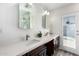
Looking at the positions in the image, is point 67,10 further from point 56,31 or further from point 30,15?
point 30,15

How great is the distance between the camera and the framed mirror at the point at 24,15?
1.36 metres

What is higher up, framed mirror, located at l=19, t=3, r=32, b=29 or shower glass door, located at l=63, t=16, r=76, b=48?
framed mirror, located at l=19, t=3, r=32, b=29

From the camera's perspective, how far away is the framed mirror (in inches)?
53.4

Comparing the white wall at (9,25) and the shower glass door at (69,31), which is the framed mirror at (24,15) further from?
the shower glass door at (69,31)

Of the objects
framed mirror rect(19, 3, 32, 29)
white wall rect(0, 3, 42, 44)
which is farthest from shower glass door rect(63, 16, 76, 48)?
white wall rect(0, 3, 42, 44)

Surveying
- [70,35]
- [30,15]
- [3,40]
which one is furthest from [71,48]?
[3,40]

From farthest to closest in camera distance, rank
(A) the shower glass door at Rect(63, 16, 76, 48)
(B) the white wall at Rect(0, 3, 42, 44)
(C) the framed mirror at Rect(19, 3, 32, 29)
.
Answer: (A) the shower glass door at Rect(63, 16, 76, 48) < (C) the framed mirror at Rect(19, 3, 32, 29) < (B) the white wall at Rect(0, 3, 42, 44)

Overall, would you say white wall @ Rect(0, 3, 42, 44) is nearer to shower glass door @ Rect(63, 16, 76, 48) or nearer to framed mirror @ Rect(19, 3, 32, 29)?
framed mirror @ Rect(19, 3, 32, 29)

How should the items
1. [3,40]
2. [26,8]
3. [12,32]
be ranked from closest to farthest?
[3,40] < [12,32] < [26,8]

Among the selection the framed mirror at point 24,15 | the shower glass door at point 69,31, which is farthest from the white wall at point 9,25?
the shower glass door at point 69,31

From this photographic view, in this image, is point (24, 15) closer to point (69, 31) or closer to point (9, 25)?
point (9, 25)

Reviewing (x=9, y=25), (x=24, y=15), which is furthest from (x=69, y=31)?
(x=9, y=25)

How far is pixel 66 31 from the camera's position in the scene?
1938 millimetres

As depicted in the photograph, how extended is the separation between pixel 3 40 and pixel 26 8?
86cm
